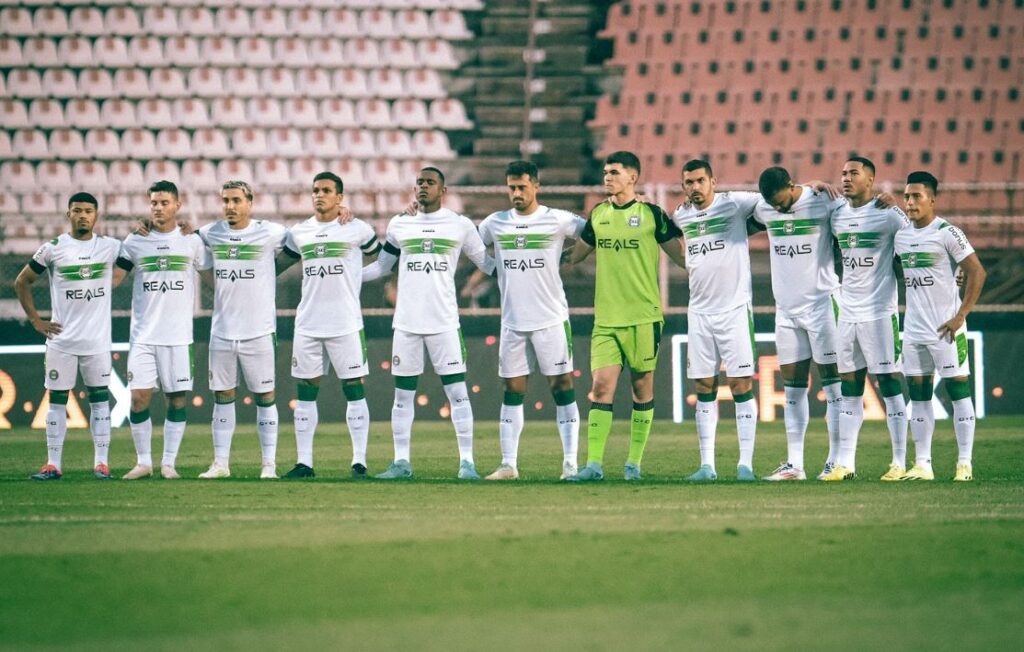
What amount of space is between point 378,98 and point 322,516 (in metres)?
15.6

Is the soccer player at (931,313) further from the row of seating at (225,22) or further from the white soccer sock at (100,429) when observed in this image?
the row of seating at (225,22)

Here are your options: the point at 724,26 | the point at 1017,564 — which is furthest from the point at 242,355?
the point at 724,26

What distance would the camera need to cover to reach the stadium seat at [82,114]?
849 inches

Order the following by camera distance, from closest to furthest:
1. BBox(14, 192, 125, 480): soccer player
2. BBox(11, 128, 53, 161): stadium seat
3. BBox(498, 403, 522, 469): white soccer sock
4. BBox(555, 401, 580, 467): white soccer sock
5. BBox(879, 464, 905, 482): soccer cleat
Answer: BBox(879, 464, 905, 482): soccer cleat < BBox(555, 401, 580, 467): white soccer sock < BBox(498, 403, 522, 469): white soccer sock < BBox(14, 192, 125, 480): soccer player < BBox(11, 128, 53, 161): stadium seat

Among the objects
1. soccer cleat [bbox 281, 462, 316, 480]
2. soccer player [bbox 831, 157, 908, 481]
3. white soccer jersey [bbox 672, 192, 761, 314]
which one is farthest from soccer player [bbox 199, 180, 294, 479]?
soccer player [bbox 831, 157, 908, 481]

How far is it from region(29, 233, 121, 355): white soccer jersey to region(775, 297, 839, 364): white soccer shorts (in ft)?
15.9

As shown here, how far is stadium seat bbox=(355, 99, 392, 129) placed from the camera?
22000 mm

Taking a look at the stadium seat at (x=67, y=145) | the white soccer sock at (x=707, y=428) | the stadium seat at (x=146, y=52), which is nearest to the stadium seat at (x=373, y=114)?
the stadium seat at (x=146, y=52)

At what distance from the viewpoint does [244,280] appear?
10.1 metres

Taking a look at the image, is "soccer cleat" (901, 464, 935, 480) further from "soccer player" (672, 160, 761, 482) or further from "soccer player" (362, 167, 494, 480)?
"soccer player" (362, 167, 494, 480)

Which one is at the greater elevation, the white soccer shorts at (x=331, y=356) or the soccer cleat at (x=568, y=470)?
the white soccer shorts at (x=331, y=356)

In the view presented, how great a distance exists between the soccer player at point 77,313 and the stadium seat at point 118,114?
1177 centimetres

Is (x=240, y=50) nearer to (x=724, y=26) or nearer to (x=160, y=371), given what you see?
(x=724, y=26)

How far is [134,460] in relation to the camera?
11.9 meters
